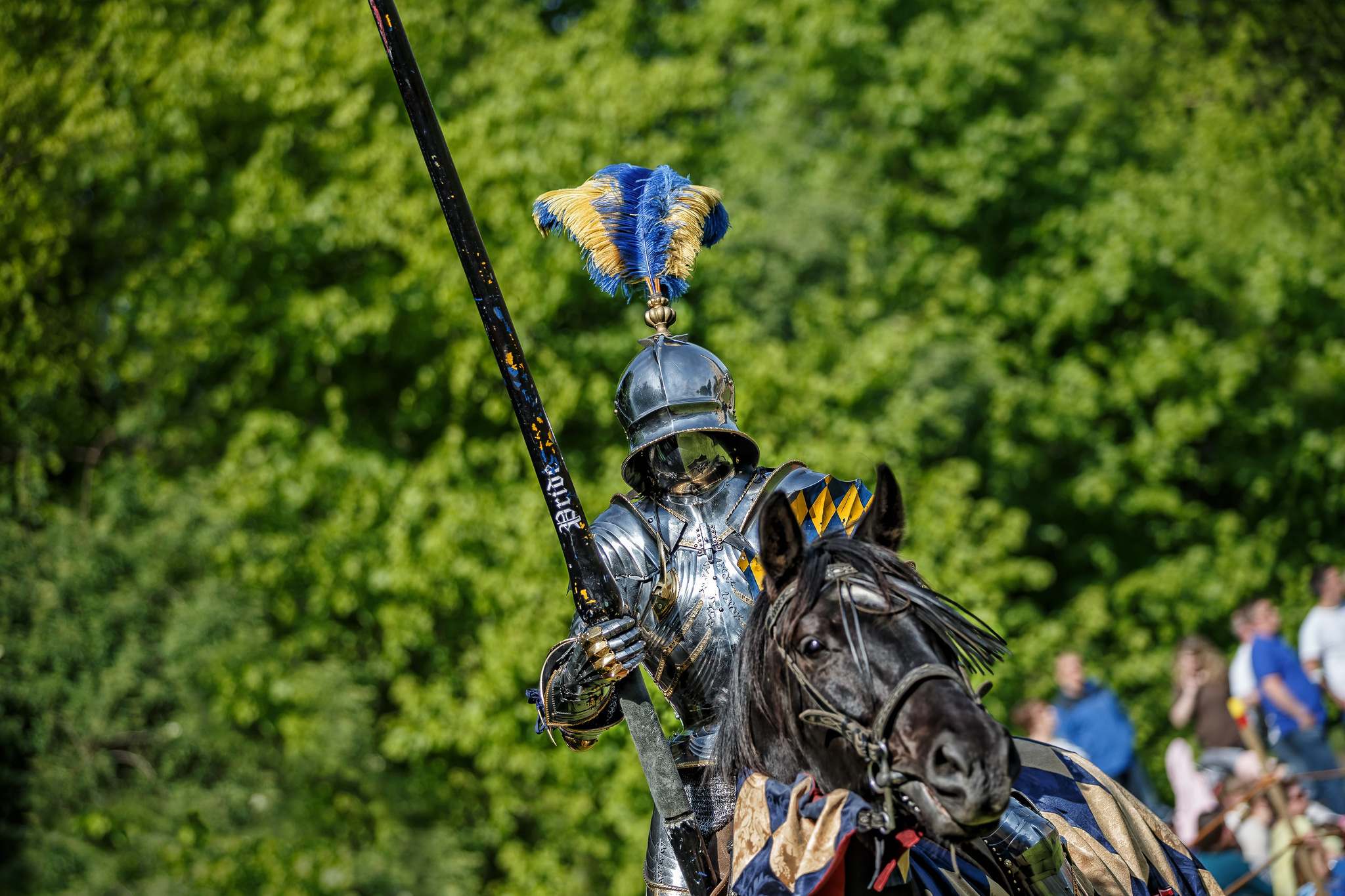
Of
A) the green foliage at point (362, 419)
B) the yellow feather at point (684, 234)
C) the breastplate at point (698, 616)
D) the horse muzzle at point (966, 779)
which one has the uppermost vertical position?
the green foliage at point (362, 419)

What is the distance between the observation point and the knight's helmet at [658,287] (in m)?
3.99

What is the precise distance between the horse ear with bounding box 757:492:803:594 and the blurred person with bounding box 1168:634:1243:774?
590cm

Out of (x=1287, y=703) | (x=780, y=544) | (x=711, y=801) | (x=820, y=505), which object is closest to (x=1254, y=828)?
(x=1287, y=703)

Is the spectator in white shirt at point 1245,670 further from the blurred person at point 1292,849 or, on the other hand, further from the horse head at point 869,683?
the horse head at point 869,683

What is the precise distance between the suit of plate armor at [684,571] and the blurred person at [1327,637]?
5587mm

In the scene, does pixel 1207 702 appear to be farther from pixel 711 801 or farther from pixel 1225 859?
pixel 711 801

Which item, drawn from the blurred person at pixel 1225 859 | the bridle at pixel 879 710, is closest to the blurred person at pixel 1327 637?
the blurred person at pixel 1225 859

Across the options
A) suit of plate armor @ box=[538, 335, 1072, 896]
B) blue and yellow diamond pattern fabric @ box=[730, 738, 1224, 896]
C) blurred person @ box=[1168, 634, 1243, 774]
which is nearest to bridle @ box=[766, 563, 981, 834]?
blue and yellow diamond pattern fabric @ box=[730, 738, 1224, 896]

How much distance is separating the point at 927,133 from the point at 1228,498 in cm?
633

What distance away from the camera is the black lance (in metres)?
3.17

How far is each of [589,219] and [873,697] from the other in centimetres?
225

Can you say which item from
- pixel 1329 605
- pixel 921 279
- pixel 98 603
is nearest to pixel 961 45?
pixel 921 279

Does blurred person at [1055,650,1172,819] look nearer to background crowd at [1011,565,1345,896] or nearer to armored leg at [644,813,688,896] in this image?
background crowd at [1011,565,1345,896]

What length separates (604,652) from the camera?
3.15 meters
